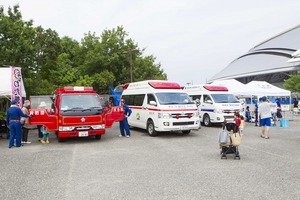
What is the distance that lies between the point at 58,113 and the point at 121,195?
7210 mm

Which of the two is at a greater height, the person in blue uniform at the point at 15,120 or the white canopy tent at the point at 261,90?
the white canopy tent at the point at 261,90

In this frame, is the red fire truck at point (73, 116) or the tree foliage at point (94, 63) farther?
the tree foliage at point (94, 63)

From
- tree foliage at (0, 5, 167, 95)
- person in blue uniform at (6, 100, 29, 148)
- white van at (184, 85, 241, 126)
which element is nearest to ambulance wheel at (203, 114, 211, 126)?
white van at (184, 85, 241, 126)

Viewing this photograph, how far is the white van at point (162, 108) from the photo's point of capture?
1287 cm

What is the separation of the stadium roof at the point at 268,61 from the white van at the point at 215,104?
54.3m

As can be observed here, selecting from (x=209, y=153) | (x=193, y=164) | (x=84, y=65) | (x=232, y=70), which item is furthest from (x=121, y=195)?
(x=232, y=70)

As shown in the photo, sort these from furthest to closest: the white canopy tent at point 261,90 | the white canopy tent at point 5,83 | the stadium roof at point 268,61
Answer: the stadium roof at point 268,61, the white canopy tent at point 261,90, the white canopy tent at point 5,83

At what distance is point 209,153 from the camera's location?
30.8 ft

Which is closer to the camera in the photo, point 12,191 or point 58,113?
point 12,191

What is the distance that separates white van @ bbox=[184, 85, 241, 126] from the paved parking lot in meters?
5.47

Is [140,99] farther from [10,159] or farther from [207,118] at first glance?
[10,159]

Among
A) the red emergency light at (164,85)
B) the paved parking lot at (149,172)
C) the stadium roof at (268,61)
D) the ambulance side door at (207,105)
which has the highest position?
the stadium roof at (268,61)

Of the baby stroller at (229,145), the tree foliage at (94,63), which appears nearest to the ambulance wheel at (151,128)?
the baby stroller at (229,145)

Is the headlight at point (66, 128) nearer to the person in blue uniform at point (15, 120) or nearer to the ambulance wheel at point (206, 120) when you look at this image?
the person in blue uniform at point (15, 120)
